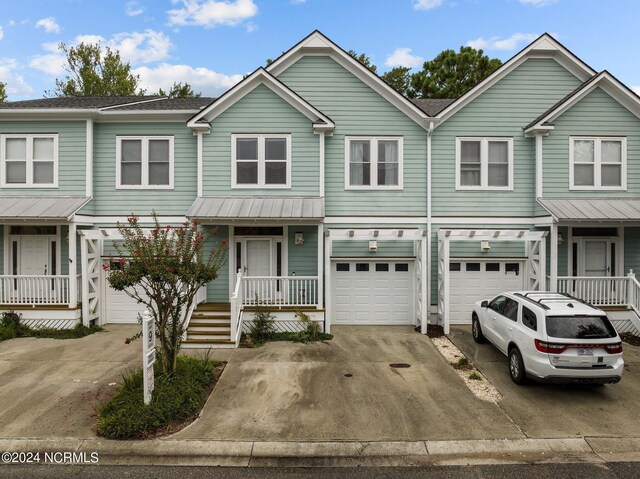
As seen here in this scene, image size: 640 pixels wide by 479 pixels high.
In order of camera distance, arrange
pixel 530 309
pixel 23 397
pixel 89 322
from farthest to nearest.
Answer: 1. pixel 89 322
2. pixel 530 309
3. pixel 23 397

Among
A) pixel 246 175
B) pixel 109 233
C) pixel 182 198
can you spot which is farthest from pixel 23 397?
pixel 246 175

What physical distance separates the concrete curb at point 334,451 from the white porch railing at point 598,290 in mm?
6977

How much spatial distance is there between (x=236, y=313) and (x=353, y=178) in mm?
5886

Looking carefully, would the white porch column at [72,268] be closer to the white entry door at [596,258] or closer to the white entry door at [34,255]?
the white entry door at [34,255]

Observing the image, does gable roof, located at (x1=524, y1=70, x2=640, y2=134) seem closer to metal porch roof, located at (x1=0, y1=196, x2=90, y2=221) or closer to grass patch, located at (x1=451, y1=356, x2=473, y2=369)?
grass patch, located at (x1=451, y1=356, x2=473, y2=369)

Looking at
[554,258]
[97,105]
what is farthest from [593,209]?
[97,105]

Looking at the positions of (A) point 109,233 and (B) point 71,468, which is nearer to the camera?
(B) point 71,468

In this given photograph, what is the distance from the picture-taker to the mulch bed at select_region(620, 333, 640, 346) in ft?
34.7

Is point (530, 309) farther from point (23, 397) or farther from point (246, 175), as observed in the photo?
point (23, 397)

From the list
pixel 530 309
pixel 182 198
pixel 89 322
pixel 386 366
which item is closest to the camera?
pixel 530 309

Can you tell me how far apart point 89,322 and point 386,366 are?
9.38m

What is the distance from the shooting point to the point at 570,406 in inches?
268

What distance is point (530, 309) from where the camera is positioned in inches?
298

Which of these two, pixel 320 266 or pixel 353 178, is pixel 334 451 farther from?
pixel 353 178
